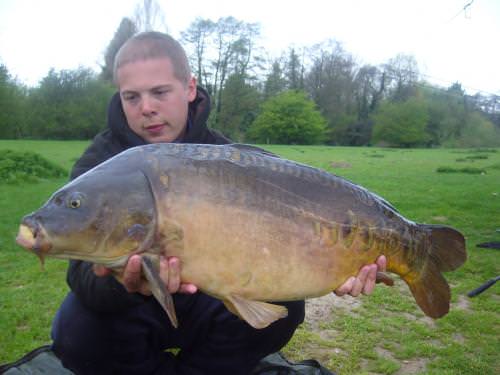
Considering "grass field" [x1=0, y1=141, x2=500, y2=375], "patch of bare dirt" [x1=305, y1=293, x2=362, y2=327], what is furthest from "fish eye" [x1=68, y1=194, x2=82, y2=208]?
"patch of bare dirt" [x1=305, y1=293, x2=362, y2=327]

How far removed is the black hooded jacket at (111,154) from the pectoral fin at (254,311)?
401 millimetres

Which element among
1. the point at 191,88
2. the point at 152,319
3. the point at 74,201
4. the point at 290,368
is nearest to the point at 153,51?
the point at 191,88

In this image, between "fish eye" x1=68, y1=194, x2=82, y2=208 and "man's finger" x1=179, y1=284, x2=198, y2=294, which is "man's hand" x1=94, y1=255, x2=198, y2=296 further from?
"fish eye" x1=68, y1=194, x2=82, y2=208

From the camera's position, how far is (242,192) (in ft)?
4.70

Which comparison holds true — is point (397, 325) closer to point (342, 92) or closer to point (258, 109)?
point (258, 109)

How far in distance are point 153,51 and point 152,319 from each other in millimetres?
1141

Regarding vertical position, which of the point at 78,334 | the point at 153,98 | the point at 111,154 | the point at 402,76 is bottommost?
the point at 78,334

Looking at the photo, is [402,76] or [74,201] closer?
[74,201]

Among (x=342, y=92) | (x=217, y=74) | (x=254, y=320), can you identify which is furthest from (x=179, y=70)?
(x=342, y=92)

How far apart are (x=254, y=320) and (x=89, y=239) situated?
1.82 ft

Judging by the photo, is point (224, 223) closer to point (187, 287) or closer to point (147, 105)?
point (187, 287)

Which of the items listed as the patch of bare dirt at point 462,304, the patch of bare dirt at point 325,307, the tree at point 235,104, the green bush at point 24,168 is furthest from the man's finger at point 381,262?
the tree at point 235,104

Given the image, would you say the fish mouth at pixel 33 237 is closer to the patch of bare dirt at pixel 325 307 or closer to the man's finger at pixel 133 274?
the man's finger at pixel 133 274

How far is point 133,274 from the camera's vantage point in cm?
139
